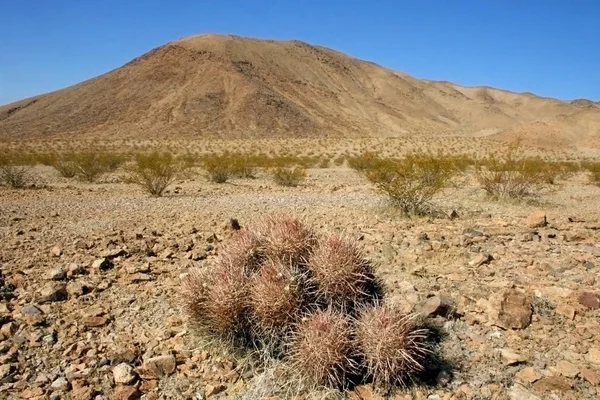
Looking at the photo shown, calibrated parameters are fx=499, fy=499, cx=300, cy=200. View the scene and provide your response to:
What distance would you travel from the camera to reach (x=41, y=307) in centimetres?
546

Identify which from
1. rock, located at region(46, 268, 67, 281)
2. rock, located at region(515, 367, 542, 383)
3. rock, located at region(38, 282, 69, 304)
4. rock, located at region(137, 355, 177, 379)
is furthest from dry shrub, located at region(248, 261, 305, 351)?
rock, located at region(46, 268, 67, 281)

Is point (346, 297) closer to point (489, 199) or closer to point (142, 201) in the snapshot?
point (142, 201)

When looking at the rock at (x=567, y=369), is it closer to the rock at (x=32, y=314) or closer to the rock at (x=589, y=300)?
the rock at (x=589, y=300)

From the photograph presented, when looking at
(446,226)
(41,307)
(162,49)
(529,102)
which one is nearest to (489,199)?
(446,226)

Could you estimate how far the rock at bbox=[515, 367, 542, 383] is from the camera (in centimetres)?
417

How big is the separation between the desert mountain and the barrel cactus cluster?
56355mm

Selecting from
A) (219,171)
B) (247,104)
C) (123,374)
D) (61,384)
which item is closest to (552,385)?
(123,374)

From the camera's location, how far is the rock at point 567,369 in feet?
13.7

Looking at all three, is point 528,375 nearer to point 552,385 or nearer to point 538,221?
point 552,385

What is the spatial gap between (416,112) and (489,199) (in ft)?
298

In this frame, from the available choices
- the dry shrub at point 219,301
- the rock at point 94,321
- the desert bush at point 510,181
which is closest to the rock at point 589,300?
the dry shrub at point 219,301

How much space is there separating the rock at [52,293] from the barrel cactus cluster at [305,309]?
6.62 ft

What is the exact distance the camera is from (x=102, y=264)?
22.0ft

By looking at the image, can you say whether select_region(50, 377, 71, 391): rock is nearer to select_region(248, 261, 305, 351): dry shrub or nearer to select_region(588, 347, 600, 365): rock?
select_region(248, 261, 305, 351): dry shrub
